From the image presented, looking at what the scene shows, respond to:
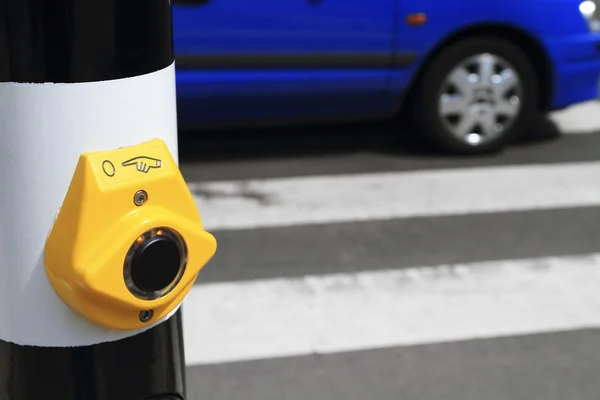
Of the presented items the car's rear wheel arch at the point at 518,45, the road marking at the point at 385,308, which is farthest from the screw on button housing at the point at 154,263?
the car's rear wheel arch at the point at 518,45

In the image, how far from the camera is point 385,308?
3.63 meters

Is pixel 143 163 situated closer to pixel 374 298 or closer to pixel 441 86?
pixel 374 298

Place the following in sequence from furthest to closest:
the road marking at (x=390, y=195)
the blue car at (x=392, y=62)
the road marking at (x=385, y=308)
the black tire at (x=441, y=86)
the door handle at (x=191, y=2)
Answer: the black tire at (x=441, y=86)
the blue car at (x=392, y=62)
the door handle at (x=191, y=2)
the road marking at (x=390, y=195)
the road marking at (x=385, y=308)

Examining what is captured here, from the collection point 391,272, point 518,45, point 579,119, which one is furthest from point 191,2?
point 579,119

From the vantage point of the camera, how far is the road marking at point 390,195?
462 centimetres

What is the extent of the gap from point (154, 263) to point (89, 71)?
26 cm

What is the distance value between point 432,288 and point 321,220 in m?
0.91

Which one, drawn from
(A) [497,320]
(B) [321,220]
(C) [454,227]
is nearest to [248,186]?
(B) [321,220]

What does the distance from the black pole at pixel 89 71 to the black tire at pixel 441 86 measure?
4.34 m

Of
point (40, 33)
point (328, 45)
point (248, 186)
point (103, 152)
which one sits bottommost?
point (248, 186)

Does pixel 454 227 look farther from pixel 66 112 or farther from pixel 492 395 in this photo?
pixel 66 112

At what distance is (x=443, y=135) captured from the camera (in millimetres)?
5500

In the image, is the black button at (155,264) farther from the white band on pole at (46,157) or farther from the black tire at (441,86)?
the black tire at (441,86)

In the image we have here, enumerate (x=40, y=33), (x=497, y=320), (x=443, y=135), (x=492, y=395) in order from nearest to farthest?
(x=40, y=33)
(x=492, y=395)
(x=497, y=320)
(x=443, y=135)
